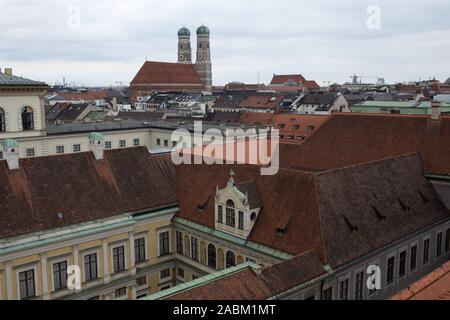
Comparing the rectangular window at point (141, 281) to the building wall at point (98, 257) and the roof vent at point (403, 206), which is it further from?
the roof vent at point (403, 206)

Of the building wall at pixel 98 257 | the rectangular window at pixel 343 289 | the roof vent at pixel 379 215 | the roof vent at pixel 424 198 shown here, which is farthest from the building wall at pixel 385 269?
the building wall at pixel 98 257

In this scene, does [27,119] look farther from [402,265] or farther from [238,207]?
[402,265]

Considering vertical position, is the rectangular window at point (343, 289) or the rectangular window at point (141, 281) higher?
the rectangular window at point (343, 289)

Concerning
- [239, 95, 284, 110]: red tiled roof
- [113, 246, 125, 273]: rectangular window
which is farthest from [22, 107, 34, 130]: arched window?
[239, 95, 284, 110]: red tiled roof

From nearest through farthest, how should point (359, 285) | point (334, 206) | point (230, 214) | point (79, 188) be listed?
point (359, 285) < point (334, 206) < point (230, 214) < point (79, 188)

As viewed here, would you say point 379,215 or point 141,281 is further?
point 141,281

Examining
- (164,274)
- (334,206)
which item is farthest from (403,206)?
(164,274)

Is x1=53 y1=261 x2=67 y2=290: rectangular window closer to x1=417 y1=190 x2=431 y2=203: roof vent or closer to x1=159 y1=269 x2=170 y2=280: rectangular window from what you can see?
x1=159 y1=269 x2=170 y2=280: rectangular window
